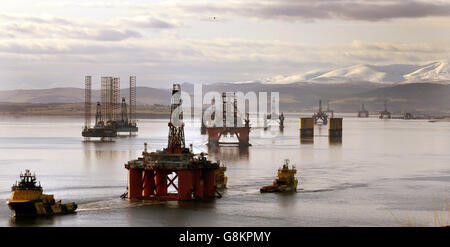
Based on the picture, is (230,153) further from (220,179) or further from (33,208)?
(33,208)

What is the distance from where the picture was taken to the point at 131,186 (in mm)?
42000

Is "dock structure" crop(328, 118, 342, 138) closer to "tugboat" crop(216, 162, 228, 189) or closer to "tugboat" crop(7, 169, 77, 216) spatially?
"tugboat" crop(216, 162, 228, 189)

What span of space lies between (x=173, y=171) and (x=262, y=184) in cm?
1285

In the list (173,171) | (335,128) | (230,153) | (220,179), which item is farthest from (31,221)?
(335,128)

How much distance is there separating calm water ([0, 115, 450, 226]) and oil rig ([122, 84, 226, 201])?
840 millimetres

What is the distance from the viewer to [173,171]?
41000mm

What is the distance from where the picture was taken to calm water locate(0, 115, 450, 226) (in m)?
38.1

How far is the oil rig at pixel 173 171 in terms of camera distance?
133 feet

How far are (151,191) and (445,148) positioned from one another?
6531 cm

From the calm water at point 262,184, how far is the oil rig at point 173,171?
0.84m

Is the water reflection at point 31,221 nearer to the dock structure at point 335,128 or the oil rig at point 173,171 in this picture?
the oil rig at point 173,171

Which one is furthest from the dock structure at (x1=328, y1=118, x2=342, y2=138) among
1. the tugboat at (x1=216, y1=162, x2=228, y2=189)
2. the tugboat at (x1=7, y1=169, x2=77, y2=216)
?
the tugboat at (x1=7, y1=169, x2=77, y2=216)

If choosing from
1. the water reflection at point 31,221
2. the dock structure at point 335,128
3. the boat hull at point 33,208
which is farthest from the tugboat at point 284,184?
the dock structure at point 335,128
